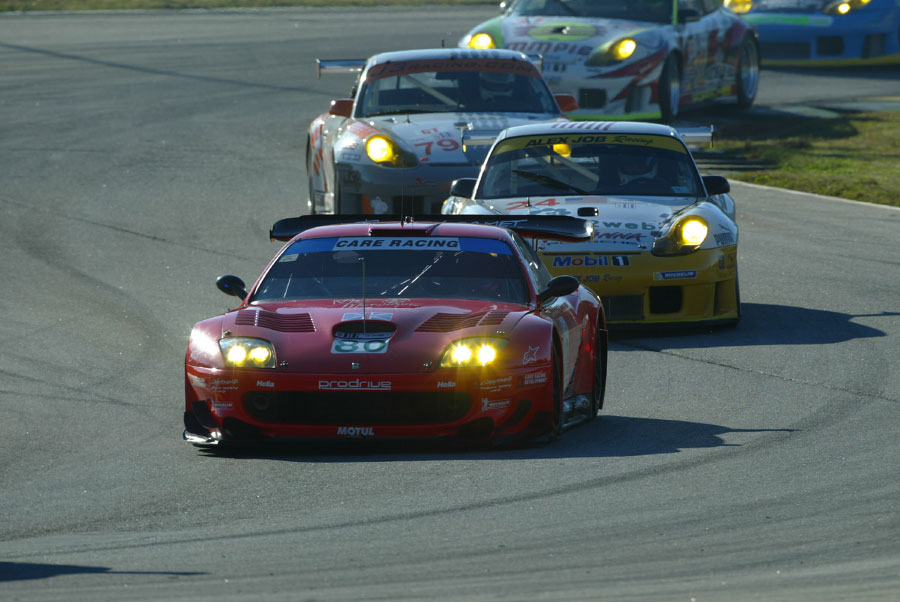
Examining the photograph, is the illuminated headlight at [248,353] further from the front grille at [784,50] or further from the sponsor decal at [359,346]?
the front grille at [784,50]

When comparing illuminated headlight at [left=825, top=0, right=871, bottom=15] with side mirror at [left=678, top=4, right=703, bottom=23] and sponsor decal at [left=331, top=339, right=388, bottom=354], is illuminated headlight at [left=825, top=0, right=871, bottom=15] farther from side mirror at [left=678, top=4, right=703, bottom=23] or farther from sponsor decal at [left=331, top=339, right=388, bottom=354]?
sponsor decal at [left=331, top=339, right=388, bottom=354]

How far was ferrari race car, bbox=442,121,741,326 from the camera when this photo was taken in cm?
1121

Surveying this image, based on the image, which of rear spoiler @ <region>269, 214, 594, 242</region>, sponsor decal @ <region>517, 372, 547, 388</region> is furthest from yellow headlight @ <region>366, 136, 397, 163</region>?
sponsor decal @ <region>517, 372, 547, 388</region>

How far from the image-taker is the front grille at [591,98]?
1894cm

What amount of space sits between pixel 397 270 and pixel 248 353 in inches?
44.2

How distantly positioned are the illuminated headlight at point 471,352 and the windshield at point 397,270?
0.68 metres

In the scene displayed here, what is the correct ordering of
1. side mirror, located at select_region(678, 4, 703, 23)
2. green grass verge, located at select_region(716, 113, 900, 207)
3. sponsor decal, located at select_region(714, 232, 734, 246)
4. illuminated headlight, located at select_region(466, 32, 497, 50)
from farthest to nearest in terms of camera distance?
1. side mirror, located at select_region(678, 4, 703, 23)
2. illuminated headlight, located at select_region(466, 32, 497, 50)
3. green grass verge, located at select_region(716, 113, 900, 207)
4. sponsor decal, located at select_region(714, 232, 734, 246)

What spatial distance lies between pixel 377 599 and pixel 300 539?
2.92 ft

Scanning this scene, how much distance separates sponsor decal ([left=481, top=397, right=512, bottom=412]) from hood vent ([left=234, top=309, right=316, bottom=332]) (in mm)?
846

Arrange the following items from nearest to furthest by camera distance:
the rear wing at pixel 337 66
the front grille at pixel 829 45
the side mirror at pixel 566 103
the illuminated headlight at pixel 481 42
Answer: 1. the side mirror at pixel 566 103
2. the rear wing at pixel 337 66
3. the illuminated headlight at pixel 481 42
4. the front grille at pixel 829 45

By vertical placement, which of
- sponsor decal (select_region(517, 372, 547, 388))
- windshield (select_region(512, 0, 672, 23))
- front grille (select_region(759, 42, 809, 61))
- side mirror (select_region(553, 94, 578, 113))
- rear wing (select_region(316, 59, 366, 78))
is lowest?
front grille (select_region(759, 42, 809, 61))

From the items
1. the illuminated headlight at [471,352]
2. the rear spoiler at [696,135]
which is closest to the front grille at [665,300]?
the rear spoiler at [696,135]

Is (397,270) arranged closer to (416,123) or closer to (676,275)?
(676,275)

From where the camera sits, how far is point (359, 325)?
775cm
